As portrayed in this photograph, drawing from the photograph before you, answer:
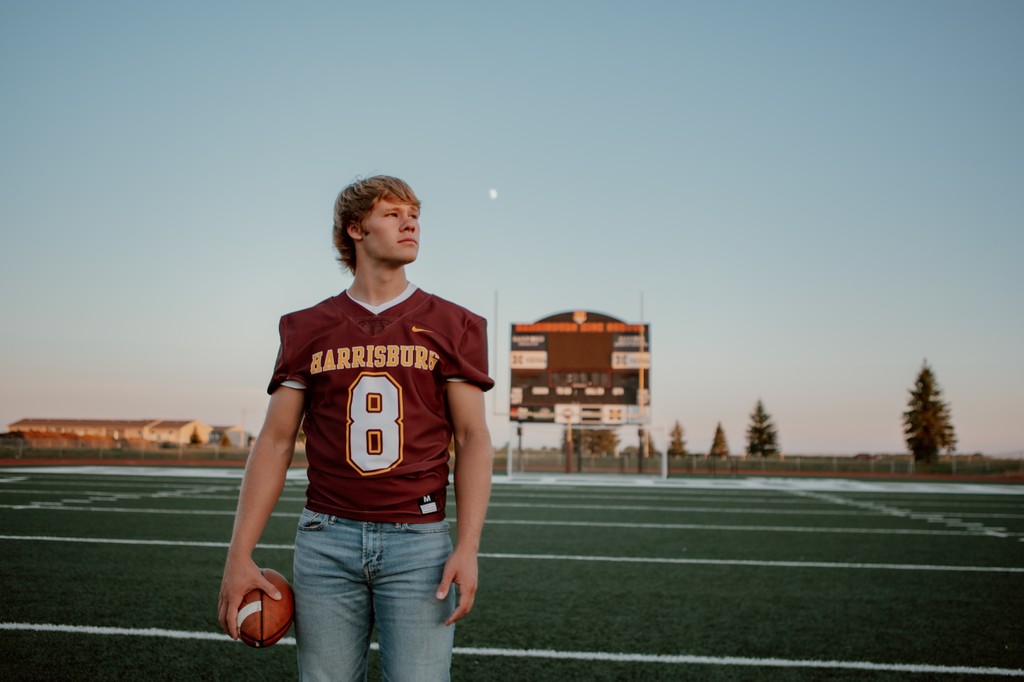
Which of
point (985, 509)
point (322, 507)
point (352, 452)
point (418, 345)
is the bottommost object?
point (985, 509)

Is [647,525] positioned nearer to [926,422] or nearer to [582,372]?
[582,372]

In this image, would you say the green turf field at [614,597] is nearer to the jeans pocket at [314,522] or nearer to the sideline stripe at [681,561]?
the sideline stripe at [681,561]

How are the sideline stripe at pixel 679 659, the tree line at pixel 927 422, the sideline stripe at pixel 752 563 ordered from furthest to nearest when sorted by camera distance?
the tree line at pixel 927 422 → the sideline stripe at pixel 752 563 → the sideline stripe at pixel 679 659

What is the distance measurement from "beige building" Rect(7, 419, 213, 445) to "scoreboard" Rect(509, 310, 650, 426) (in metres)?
76.6

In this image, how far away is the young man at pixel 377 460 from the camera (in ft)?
5.88

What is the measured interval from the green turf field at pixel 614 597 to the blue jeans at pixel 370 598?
2291 mm

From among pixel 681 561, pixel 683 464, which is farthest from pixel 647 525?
pixel 683 464

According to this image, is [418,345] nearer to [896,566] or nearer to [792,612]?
[792,612]

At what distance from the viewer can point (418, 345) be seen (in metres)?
1.90

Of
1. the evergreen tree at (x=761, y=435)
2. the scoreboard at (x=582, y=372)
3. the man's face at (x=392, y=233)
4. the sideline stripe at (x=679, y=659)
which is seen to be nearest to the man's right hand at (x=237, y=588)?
the man's face at (x=392, y=233)

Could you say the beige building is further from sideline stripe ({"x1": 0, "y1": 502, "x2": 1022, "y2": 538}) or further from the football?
the football

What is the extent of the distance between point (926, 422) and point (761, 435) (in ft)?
61.2

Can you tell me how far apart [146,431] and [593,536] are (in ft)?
325

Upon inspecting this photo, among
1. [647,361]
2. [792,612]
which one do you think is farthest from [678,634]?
[647,361]
